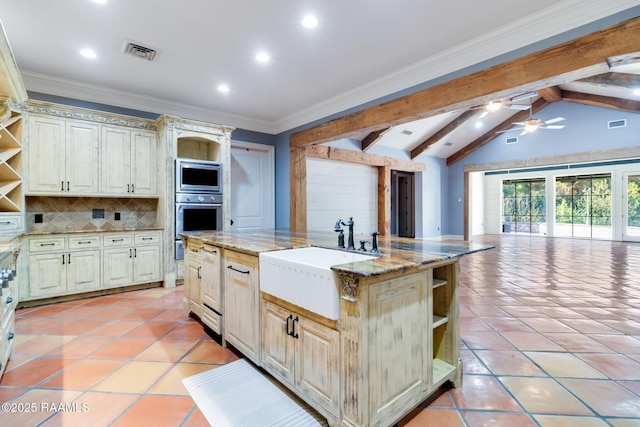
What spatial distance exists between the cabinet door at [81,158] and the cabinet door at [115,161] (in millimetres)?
82

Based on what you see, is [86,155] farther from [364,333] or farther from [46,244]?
[364,333]

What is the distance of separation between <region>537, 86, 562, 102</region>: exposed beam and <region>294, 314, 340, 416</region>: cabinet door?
29.8ft

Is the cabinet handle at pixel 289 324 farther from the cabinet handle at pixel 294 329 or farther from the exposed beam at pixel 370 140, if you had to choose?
Answer: the exposed beam at pixel 370 140

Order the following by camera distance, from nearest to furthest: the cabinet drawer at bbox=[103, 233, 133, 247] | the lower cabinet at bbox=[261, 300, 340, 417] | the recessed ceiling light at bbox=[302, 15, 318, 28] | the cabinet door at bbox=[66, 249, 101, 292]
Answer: the lower cabinet at bbox=[261, 300, 340, 417] → the recessed ceiling light at bbox=[302, 15, 318, 28] → the cabinet door at bbox=[66, 249, 101, 292] → the cabinet drawer at bbox=[103, 233, 133, 247]

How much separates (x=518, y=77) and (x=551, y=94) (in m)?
6.92

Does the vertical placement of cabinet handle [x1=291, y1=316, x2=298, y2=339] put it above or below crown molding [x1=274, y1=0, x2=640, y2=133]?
below

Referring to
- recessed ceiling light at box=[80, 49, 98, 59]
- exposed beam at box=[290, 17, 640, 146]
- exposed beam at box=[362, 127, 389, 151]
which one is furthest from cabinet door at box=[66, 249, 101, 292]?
exposed beam at box=[362, 127, 389, 151]

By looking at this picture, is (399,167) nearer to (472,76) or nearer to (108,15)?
(472,76)

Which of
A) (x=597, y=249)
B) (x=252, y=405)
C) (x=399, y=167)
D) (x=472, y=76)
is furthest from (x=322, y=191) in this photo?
(x=597, y=249)

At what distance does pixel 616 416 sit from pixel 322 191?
519 cm

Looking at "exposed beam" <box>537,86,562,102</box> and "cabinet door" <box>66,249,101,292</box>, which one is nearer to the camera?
"cabinet door" <box>66,249,101,292</box>

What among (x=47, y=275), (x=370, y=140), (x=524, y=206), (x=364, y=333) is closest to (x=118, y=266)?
(x=47, y=275)

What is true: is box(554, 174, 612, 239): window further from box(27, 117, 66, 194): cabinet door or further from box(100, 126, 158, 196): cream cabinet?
box(27, 117, 66, 194): cabinet door

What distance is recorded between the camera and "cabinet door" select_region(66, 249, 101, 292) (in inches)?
137
